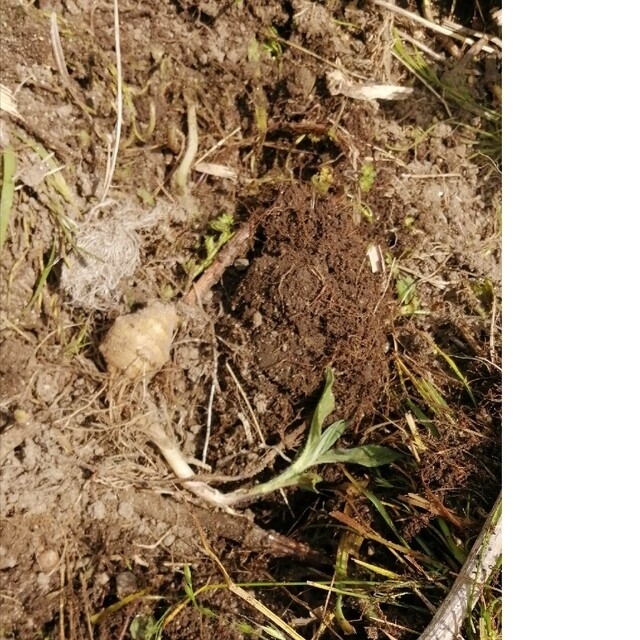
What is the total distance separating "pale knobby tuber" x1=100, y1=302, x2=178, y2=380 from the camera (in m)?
1.58

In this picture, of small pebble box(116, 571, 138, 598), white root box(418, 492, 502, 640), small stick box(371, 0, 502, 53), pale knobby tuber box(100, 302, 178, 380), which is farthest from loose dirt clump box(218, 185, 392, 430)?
small stick box(371, 0, 502, 53)

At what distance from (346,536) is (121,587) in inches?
23.4

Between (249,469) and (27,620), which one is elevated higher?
(249,469)

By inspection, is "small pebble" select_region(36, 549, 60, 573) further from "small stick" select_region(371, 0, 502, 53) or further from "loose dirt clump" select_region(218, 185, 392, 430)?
"small stick" select_region(371, 0, 502, 53)

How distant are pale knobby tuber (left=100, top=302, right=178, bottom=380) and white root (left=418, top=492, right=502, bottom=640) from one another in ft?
3.10

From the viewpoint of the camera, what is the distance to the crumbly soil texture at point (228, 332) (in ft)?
5.10

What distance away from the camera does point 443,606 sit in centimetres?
147

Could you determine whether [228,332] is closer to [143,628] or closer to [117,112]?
[117,112]

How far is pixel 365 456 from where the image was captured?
1.60m
